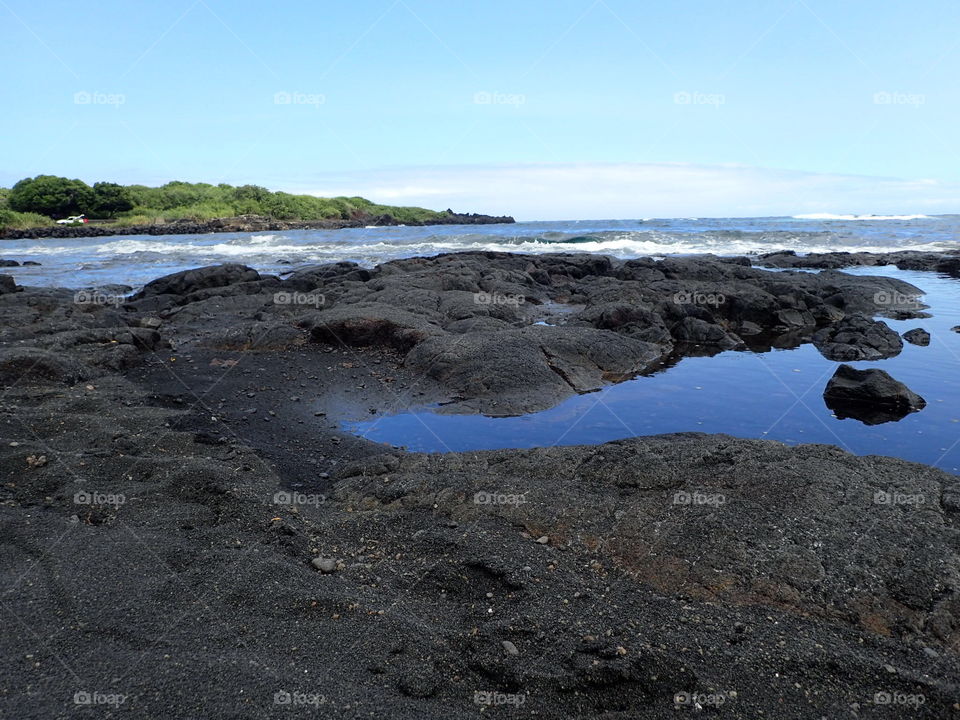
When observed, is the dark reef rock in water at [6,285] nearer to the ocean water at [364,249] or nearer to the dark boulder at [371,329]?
the ocean water at [364,249]

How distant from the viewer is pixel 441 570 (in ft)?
16.0

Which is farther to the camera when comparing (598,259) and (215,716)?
(598,259)

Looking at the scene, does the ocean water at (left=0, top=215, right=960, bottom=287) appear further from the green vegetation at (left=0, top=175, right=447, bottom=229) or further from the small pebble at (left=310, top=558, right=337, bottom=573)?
the green vegetation at (left=0, top=175, right=447, bottom=229)

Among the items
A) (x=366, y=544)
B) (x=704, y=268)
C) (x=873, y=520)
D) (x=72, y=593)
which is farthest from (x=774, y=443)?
(x=704, y=268)

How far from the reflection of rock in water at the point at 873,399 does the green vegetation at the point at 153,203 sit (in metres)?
89.6

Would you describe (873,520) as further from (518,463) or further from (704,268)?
(704,268)

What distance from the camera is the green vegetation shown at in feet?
299

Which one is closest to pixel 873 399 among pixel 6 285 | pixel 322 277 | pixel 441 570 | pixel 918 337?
pixel 918 337

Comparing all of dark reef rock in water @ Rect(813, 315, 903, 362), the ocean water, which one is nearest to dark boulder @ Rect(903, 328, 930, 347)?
dark reef rock in water @ Rect(813, 315, 903, 362)

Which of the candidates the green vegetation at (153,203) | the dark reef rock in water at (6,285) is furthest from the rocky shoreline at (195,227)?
the dark reef rock in water at (6,285)

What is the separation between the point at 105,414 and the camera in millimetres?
8219

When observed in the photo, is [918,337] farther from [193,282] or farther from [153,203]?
[153,203]

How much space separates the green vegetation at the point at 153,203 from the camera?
9119 cm

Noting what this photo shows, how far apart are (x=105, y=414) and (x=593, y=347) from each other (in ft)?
26.6
